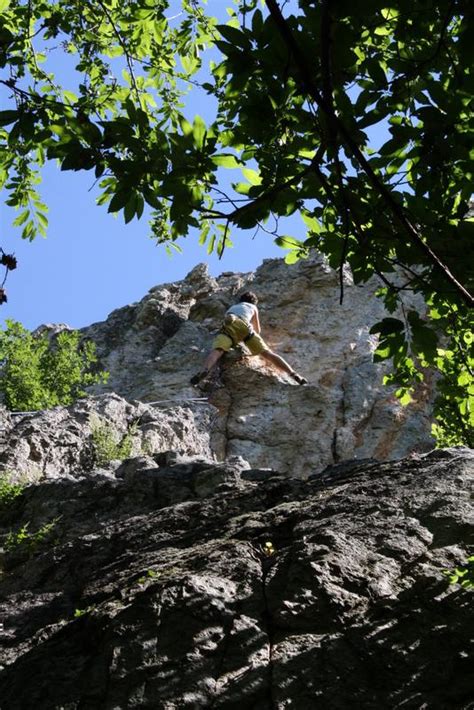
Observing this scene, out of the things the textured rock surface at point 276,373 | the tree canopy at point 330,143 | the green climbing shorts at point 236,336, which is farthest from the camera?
the green climbing shorts at point 236,336

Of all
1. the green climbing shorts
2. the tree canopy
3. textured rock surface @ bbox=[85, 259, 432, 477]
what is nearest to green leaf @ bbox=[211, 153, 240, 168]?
the tree canopy

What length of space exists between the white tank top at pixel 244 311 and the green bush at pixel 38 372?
2.57 m

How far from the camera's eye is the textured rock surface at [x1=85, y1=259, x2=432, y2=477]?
42.5 ft

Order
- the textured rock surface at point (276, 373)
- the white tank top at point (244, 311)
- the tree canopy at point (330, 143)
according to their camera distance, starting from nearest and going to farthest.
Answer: the tree canopy at point (330, 143)
the textured rock surface at point (276, 373)
the white tank top at point (244, 311)

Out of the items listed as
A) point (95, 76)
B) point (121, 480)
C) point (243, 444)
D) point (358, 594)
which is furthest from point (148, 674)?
point (243, 444)

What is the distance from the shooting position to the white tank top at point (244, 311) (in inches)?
588

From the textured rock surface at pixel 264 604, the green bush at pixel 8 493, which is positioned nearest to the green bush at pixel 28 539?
the textured rock surface at pixel 264 604

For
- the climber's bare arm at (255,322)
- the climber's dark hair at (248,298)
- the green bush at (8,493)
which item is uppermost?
the climber's dark hair at (248,298)

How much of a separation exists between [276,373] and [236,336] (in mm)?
980

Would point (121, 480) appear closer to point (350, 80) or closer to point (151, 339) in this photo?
point (350, 80)

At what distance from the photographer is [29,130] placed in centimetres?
374

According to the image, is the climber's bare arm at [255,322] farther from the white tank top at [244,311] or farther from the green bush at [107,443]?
the green bush at [107,443]

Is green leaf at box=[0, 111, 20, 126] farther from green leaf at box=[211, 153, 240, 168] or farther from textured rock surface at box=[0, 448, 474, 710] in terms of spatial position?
textured rock surface at box=[0, 448, 474, 710]

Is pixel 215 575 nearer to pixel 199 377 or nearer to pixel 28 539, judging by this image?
pixel 28 539
